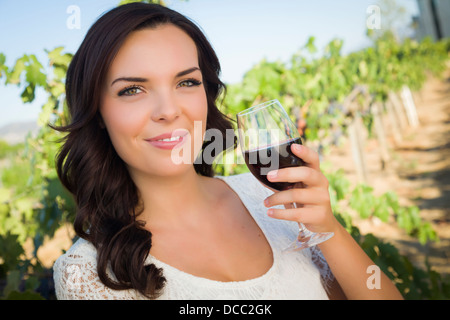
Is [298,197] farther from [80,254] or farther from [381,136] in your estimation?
[381,136]

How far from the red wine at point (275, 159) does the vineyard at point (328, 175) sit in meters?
0.80

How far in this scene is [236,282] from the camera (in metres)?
1.49

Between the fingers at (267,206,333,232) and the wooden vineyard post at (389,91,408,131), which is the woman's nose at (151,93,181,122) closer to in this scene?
the fingers at (267,206,333,232)

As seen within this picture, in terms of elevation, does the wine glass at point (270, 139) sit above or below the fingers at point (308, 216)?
above

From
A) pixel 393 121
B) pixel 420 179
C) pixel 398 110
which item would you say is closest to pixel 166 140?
pixel 420 179

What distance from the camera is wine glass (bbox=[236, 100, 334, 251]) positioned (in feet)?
4.12

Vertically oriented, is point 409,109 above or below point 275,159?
below

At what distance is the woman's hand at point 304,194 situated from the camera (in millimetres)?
1182

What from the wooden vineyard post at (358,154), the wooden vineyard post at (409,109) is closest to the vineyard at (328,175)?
the wooden vineyard post at (358,154)

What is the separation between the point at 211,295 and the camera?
1453 millimetres

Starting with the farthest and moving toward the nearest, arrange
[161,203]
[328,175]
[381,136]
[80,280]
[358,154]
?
[381,136], [358,154], [328,175], [161,203], [80,280]

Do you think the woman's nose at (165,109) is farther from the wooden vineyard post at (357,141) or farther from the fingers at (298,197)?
the wooden vineyard post at (357,141)

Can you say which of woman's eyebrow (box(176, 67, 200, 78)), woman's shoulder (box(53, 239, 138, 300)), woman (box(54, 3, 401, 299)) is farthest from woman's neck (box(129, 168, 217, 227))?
woman's eyebrow (box(176, 67, 200, 78))

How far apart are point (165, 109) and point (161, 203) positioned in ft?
1.68
